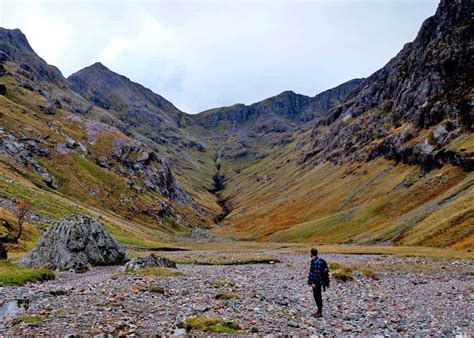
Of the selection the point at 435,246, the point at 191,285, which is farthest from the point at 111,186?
the point at 191,285

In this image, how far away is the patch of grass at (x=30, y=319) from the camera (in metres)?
20.2

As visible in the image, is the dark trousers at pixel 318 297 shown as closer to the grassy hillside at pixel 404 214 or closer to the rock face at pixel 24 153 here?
the grassy hillside at pixel 404 214

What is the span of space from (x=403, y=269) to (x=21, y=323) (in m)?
53.0

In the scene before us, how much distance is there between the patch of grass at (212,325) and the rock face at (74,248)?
3264cm

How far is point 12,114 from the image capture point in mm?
196000

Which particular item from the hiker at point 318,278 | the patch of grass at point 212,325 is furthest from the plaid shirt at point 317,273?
the patch of grass at point 212,325

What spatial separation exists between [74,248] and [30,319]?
33829 millimetres

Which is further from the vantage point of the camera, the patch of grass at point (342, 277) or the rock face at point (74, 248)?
the rock face at point (74, 248)

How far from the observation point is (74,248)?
2077 inches

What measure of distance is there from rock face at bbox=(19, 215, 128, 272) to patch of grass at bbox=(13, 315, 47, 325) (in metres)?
29.4

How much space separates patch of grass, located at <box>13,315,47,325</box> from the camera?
795 inches

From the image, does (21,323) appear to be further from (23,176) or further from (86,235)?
(23,176)

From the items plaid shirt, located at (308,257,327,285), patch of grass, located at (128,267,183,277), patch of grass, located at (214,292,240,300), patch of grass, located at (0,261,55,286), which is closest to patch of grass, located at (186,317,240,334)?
Answer: patch of grass, located at (214,292,240,300)

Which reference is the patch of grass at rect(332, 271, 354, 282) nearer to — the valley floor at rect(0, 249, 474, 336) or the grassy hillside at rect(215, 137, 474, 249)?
the valley floor at rect(0, 249, 474, 336)
